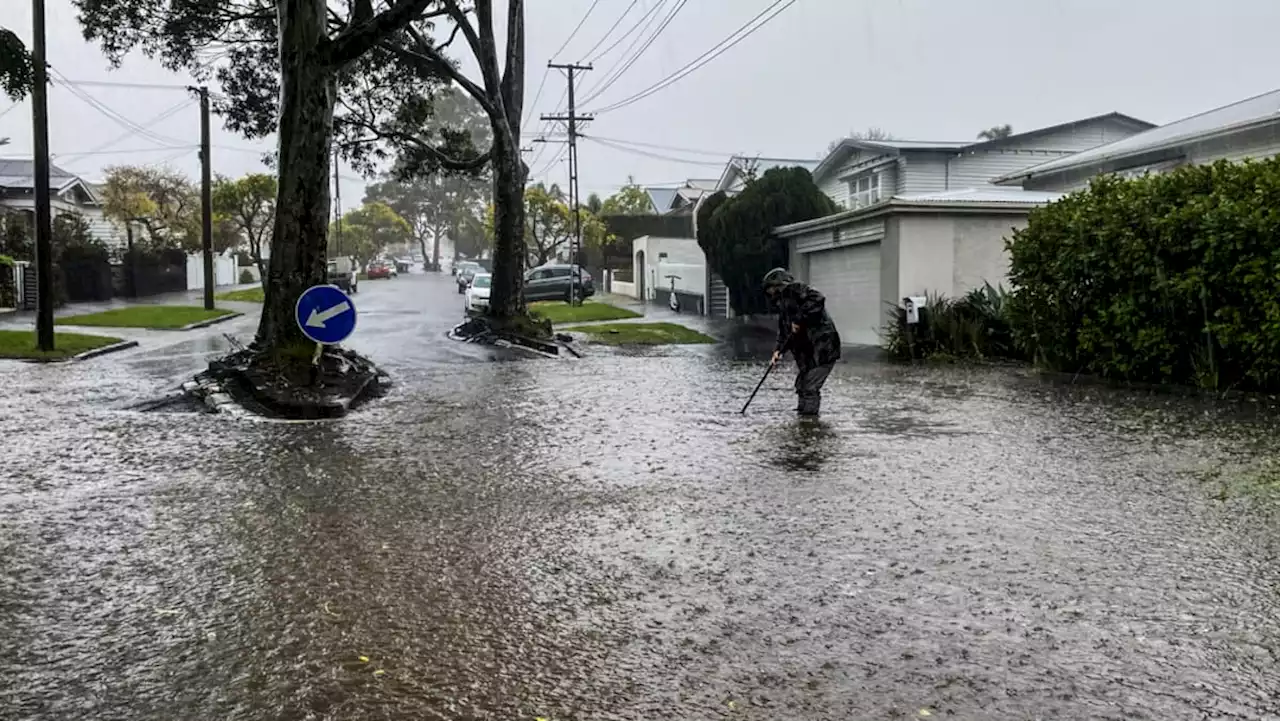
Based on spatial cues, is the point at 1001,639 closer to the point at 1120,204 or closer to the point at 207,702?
the point at 207,702

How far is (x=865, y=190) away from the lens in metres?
36.7

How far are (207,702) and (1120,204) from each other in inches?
499

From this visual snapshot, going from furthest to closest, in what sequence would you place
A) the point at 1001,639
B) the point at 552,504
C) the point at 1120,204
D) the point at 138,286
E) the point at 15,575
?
1. the point at 138,286
2. the point at 1120,204
3. the point at 552,504
4. the point at 15,575
5. the point at 1001,639

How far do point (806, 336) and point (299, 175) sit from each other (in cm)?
659

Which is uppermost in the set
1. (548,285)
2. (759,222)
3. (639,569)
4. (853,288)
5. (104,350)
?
(759,222)

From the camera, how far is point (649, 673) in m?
3.92

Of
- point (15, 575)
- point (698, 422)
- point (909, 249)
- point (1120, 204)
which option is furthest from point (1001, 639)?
point (909, 249)

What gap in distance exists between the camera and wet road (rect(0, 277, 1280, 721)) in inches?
148

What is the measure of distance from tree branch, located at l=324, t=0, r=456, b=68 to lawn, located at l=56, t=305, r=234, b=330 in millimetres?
15188

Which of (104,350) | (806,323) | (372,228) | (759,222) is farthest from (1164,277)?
(372,228)

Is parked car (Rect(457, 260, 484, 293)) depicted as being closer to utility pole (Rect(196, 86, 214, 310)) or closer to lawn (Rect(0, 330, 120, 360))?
utility pole (Rect(196, 86, 214, 310))

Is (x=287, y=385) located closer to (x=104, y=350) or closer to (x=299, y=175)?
(x=299, y=175)

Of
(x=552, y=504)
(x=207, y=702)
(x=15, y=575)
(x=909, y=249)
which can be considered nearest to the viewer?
(x=207, y=702)

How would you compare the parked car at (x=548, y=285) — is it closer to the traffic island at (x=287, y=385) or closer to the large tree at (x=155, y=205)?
the large tree at (x=155, y=205)
